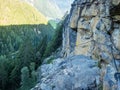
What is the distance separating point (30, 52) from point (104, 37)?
6222 centimetres

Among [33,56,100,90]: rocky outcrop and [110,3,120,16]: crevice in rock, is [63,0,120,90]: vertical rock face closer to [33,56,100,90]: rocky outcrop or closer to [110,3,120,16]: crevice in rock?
[110,3,120,16]: crevice in rock

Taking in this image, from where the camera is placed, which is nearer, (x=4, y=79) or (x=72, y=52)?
(x=72, y=52)

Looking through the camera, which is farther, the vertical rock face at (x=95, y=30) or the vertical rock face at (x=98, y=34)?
the vertical rock face at (x=95, y=30)

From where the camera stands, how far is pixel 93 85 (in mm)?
33438

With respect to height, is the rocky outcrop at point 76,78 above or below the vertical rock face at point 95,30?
below

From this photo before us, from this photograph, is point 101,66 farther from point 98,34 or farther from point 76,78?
point 98,34

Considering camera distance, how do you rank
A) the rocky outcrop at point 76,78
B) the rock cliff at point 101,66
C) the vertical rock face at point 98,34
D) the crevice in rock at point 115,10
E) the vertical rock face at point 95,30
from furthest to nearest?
the rocky outcrop at point 76,78 < the vertical rock face at point 95,30 < the vertical rock face at point 98,34 < the rock cliff at point 101,66 < the crevice in rock at point 115,10

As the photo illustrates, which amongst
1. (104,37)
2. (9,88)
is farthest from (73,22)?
(9,88)

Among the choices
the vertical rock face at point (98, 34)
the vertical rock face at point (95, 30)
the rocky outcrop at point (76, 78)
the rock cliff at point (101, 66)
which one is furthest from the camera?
the rocky outcrop at point (76, 78)

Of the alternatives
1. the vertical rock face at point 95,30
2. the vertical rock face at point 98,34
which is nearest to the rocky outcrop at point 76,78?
the vertical rock face at point 98,34

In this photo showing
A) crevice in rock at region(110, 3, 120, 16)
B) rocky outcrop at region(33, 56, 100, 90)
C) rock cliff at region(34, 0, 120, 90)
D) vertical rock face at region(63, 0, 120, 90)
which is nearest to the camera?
crevice in rock at region(110, 3, 120, 16)

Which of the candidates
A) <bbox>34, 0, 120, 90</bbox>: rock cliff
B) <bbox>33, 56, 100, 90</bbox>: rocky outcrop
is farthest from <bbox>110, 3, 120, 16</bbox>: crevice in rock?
<bbox>33, 56, 100, 90</bbox>: rocky outcrop

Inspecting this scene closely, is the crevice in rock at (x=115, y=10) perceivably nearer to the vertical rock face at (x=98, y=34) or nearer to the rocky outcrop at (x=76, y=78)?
the vertical rock face at (x=98, y=34)

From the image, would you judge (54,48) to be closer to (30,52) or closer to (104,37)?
(30,52)
